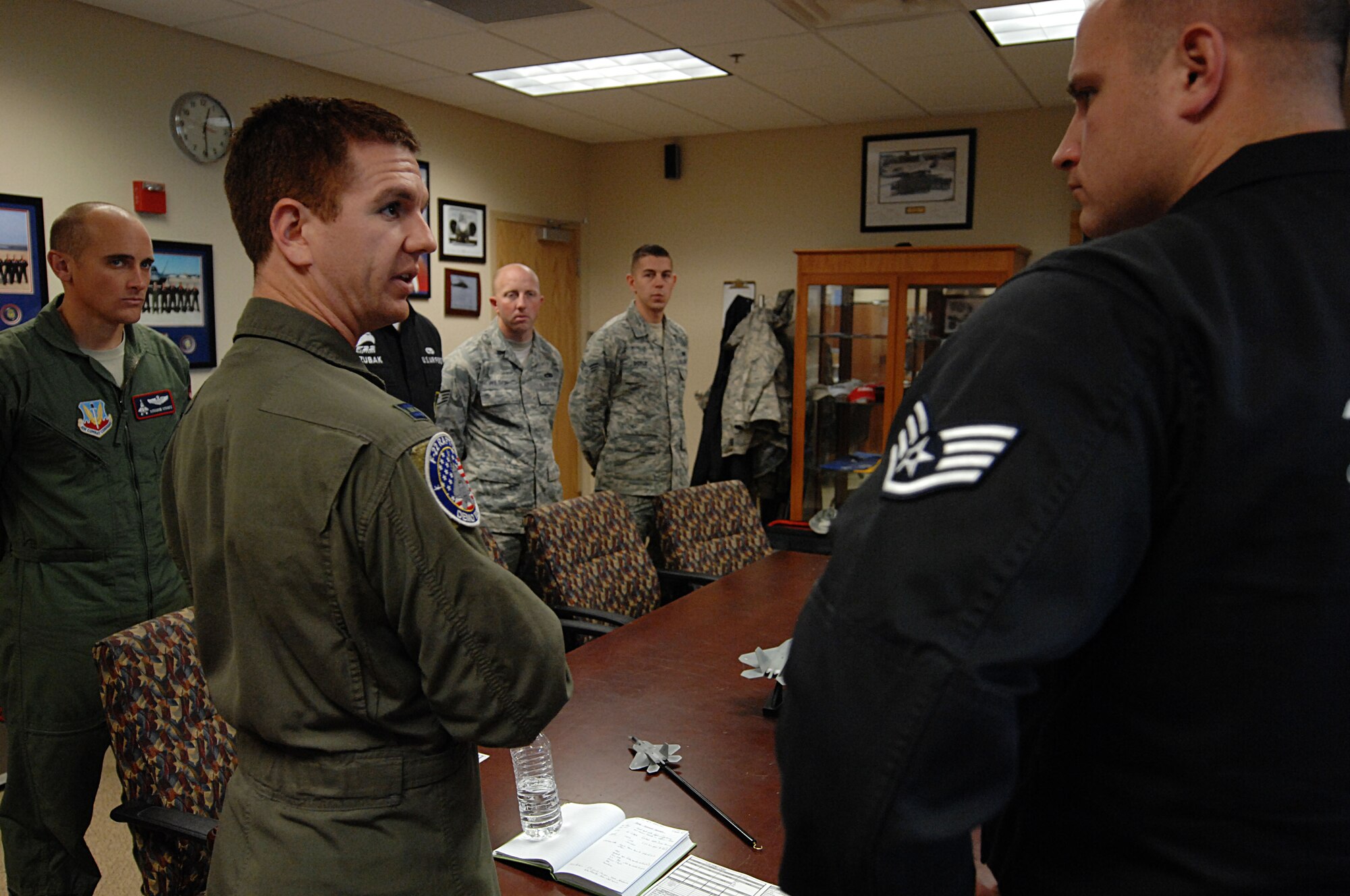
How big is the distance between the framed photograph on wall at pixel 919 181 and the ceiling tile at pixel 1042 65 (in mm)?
606

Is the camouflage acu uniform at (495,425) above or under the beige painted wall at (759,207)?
under

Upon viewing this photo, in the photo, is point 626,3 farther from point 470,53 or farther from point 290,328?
point 290,328

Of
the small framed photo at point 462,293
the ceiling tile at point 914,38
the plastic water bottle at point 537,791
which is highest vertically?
the ceiling tile at point 914,38

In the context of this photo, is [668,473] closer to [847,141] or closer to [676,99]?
[676,99]

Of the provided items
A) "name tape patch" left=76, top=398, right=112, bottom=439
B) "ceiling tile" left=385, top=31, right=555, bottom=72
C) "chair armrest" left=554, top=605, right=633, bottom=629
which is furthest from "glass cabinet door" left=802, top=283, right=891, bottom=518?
"name tape patch" left=76, top=398, right=112, bottom=439

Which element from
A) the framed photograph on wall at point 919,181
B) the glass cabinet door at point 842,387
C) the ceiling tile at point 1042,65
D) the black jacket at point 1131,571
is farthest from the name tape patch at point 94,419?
the framed photograph on wall at point 919,181

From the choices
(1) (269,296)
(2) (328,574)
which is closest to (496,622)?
(2) (328,574)

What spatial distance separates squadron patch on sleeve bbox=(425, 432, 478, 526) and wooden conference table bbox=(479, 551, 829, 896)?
1.77ft

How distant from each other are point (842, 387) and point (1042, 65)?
6.84 feet

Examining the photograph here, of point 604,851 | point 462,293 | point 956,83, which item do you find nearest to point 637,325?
point 462,293

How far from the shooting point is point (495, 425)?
367 centimetres

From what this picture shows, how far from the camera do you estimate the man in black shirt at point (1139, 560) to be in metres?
0.55

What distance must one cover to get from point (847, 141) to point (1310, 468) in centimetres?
587

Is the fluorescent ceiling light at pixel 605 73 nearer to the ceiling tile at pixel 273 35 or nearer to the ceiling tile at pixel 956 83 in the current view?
the ceiling tile at pixel 273 35
